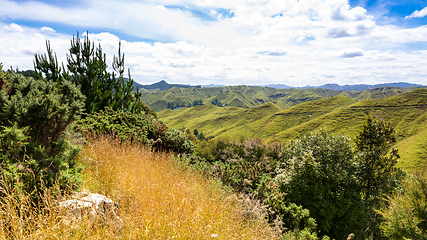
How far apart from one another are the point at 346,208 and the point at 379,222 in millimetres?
3113

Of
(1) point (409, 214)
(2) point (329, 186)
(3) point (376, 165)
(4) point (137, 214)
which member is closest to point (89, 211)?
(4) point (137, 214)

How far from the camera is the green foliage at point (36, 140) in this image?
3.30 m

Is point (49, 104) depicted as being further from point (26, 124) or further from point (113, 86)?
point (113, 86)

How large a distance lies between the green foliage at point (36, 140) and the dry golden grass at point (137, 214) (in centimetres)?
40

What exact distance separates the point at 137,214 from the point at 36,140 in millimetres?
2620

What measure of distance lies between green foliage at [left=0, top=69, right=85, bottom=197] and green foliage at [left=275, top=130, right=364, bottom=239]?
7635mm

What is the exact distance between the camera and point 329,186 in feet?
26.0

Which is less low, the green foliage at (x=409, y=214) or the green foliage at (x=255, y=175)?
the green foliage at (x=255, y=175)

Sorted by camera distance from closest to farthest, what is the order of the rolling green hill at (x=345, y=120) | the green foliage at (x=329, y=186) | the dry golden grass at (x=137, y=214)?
the dry golden grass at (x=137, y=214) → the green foliage at (x=329, y=186) → the rolling green hill at (x=345, y=120)

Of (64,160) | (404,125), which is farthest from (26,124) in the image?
(404,125)

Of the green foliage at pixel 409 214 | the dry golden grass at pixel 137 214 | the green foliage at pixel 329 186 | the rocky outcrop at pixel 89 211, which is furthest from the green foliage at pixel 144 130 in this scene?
the green foliage at pixel 409 214

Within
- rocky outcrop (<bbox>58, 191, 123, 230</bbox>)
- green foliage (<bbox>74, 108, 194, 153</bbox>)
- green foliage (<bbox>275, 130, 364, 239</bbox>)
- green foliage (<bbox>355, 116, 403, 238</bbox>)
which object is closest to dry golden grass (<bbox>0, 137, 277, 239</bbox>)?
rocky outcrop (<bbox>58, 191, 123, 230</bbox>)

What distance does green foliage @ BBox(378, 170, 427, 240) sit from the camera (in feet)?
24.4

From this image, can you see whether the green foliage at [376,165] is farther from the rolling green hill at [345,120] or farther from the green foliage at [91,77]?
the rolling green hill at [345,120]
